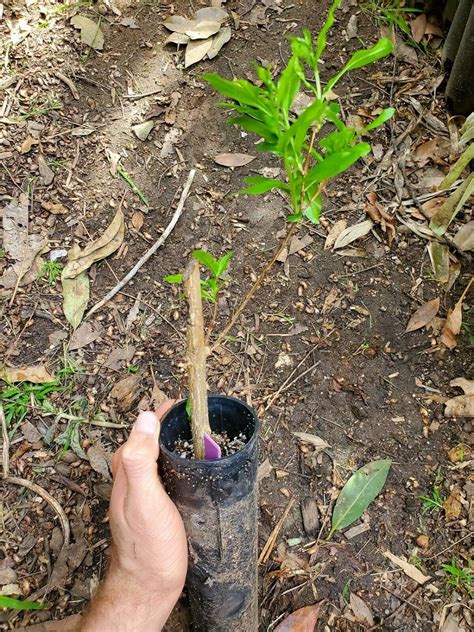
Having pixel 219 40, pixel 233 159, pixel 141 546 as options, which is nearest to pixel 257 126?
pixel 141 546

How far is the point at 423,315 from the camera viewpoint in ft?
7.45

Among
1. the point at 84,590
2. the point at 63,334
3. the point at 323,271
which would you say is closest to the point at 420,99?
the point at 323,271

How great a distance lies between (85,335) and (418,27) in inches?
77.7

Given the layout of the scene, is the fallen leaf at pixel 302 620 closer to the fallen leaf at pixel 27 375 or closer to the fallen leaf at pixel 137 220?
the fallen leaf at pixel 27 375

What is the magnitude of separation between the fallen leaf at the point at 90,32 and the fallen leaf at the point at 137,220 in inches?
31.4

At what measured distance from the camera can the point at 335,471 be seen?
6.67ft

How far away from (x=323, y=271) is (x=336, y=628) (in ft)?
3.90

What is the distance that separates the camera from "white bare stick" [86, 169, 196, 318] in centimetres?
227

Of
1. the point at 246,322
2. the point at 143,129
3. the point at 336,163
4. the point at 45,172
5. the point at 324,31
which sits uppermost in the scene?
the point at 324,31

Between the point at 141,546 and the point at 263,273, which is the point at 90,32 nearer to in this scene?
the point at 263,273

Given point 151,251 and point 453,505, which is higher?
point 151,251

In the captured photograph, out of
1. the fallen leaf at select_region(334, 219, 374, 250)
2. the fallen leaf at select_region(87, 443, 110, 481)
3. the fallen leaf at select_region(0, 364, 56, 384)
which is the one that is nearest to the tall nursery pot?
the fallen leaf at select_region(87, 443, 110, 481)

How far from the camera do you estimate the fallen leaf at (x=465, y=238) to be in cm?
234

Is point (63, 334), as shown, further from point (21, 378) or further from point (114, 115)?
point (114, 115)
